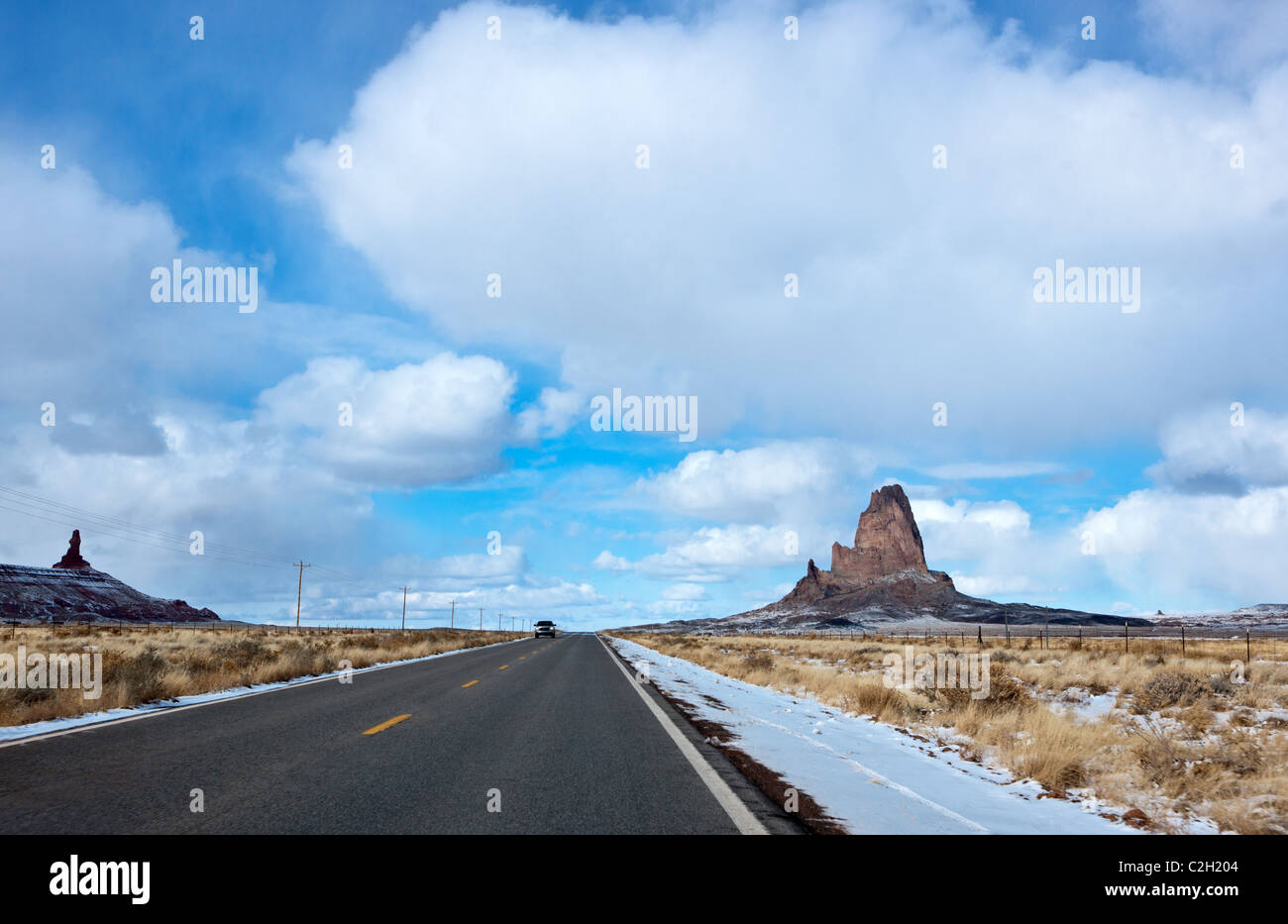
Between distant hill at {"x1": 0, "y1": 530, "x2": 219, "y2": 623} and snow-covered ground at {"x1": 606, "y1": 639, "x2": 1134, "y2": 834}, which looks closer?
snow-covered ground at {"x1": 606, "y1": 639, "x2": 1134, "y2": 834}

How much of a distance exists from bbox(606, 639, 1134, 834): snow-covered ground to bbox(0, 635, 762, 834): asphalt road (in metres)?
1.22

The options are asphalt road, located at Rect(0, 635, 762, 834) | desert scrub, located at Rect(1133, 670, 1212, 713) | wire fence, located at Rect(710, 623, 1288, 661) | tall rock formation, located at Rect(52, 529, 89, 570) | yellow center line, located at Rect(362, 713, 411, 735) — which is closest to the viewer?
asphalt road, located at Rect(0, 635, 762, 834)

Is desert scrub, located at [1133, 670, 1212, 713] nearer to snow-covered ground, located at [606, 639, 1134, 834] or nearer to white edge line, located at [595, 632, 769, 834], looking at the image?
snow-covered ground, located at [606, 639, 1134, 834]

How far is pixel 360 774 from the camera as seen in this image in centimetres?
746

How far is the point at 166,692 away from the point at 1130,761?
1628 cm

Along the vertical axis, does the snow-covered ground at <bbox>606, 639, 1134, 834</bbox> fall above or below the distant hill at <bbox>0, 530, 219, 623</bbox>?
above

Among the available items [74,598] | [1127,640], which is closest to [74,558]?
[74,598]

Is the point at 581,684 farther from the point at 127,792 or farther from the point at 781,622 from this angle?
the point at 781,622

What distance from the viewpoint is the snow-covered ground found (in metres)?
6.39

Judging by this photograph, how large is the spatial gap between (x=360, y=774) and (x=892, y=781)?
5.58 metres

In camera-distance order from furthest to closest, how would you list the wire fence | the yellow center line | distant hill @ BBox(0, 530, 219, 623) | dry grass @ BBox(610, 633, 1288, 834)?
distant hill @ BBox(0, 530, 219, 623) → the wire fence → the yellow center line → dry grass @ BBox(610, 633, 1288, 834)

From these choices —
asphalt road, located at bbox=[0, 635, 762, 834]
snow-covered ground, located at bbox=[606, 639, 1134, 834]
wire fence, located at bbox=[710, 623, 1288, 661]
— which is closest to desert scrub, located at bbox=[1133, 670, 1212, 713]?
snow-covered ground, located at bbox=[606, 639, 1134, 834]

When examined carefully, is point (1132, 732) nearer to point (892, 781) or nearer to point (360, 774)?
point (892, 781)
